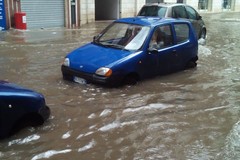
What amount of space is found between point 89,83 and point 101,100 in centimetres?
76

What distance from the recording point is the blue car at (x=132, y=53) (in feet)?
23.1

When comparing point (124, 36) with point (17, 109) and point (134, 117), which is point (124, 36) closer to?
point (134, 117)

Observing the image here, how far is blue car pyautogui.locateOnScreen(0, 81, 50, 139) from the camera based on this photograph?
441 cm

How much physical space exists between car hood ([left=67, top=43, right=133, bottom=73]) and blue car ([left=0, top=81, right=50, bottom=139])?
215cm

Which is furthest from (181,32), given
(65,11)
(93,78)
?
(65,11)

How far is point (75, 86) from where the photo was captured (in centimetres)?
725

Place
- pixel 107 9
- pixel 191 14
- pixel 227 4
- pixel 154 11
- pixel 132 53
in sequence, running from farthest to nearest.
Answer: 1. pixel 227 4
2. pixel 107 9
3. pixel 191 14
4. pixel 154 11
5. pixel 132 53

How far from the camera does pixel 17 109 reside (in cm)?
455

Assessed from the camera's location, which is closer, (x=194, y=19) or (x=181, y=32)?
(x=181, y=32)

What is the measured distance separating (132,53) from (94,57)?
0.82 m

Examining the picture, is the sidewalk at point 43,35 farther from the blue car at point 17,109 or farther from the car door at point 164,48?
the blue car at point 17,109

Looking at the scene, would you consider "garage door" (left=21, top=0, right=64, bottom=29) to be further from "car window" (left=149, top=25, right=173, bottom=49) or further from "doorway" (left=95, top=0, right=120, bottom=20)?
"car window" (left=149, top=25, right=173, bottom=49)

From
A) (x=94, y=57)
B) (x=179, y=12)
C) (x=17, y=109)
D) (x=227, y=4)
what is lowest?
(x=17, y=109)

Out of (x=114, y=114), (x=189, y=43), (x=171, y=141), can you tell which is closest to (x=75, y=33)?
(x=189, y=43)
